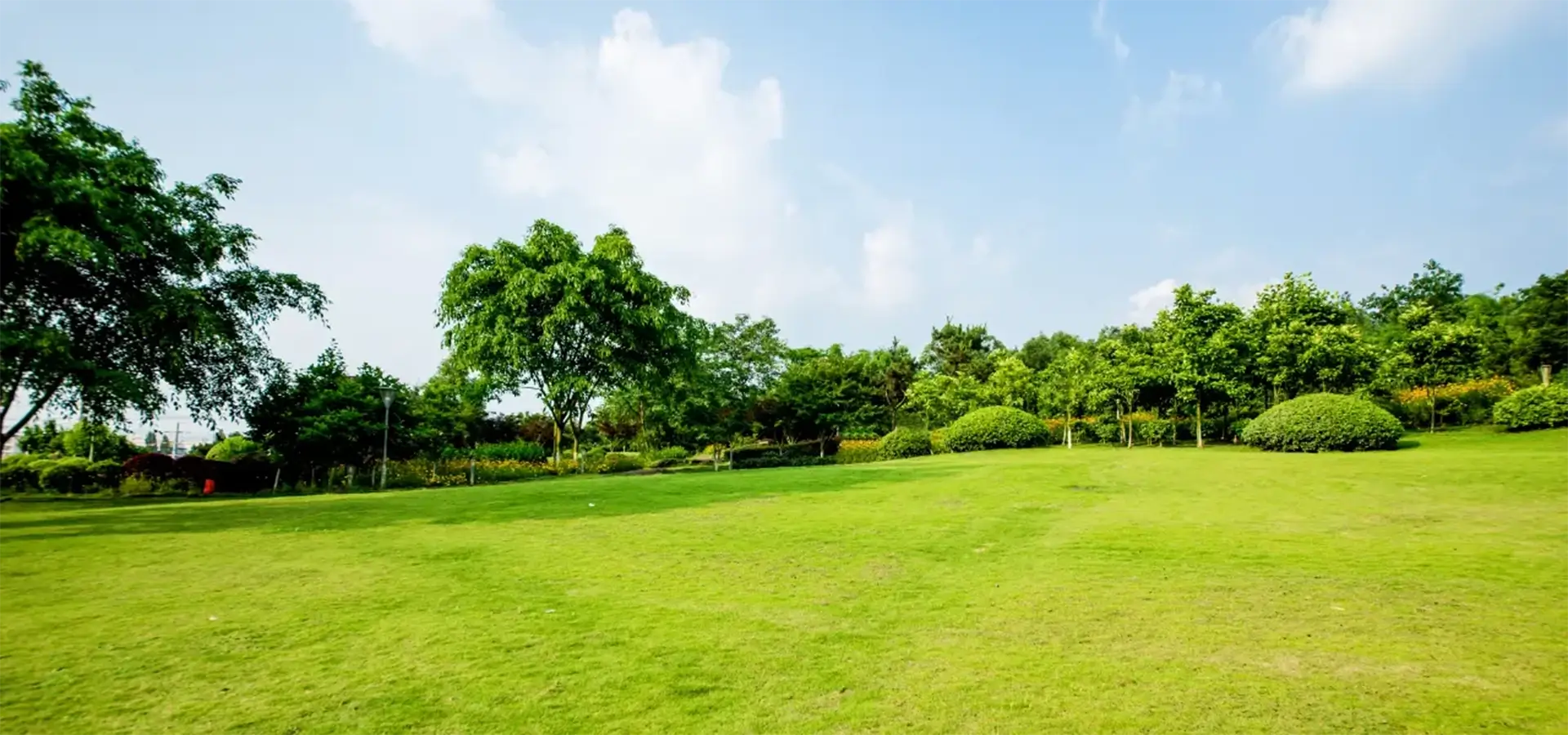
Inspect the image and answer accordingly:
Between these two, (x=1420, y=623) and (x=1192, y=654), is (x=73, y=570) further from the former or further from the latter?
(x=1420, y=623)

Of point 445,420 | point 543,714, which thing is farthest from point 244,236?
point 543,714

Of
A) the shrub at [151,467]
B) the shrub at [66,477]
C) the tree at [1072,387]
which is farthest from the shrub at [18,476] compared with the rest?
the tree at [1072,387]

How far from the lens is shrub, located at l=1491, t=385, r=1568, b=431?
20.4 m

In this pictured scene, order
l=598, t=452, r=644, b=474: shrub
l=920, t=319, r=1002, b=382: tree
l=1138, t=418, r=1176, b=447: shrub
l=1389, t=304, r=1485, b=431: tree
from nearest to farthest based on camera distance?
l=1389, t=304, r=1485, b=431: tree, l=1138, t=418, r=1176, b=447: shrub, l=598, t=452, r=644, b=474: shrub, l=920, t=319, r=1002, b=382: tree

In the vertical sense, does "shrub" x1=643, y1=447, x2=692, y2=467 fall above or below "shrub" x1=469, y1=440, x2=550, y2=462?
below

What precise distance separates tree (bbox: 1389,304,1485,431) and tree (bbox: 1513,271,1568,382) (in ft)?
17.7

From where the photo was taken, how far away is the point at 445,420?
2902cm

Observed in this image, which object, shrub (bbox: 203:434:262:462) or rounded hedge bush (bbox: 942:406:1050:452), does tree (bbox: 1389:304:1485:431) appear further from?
shrub (bbox: 203:434:262:462)

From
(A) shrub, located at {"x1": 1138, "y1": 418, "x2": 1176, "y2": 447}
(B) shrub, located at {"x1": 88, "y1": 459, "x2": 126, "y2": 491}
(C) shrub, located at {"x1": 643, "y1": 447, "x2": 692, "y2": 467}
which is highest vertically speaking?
(A) shrub, located at {"x1": 1138, "y1": 418, "x2": 1176, "y2": 447}

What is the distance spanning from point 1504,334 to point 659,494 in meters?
39.3

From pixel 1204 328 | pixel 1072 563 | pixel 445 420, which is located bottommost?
pixel 1072 563

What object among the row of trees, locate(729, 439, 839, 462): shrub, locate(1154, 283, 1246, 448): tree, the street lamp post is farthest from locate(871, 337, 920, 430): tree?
the street lamp post

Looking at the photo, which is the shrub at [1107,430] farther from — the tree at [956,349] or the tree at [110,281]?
the tree at [110,281]

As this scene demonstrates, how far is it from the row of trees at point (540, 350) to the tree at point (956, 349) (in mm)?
6455
